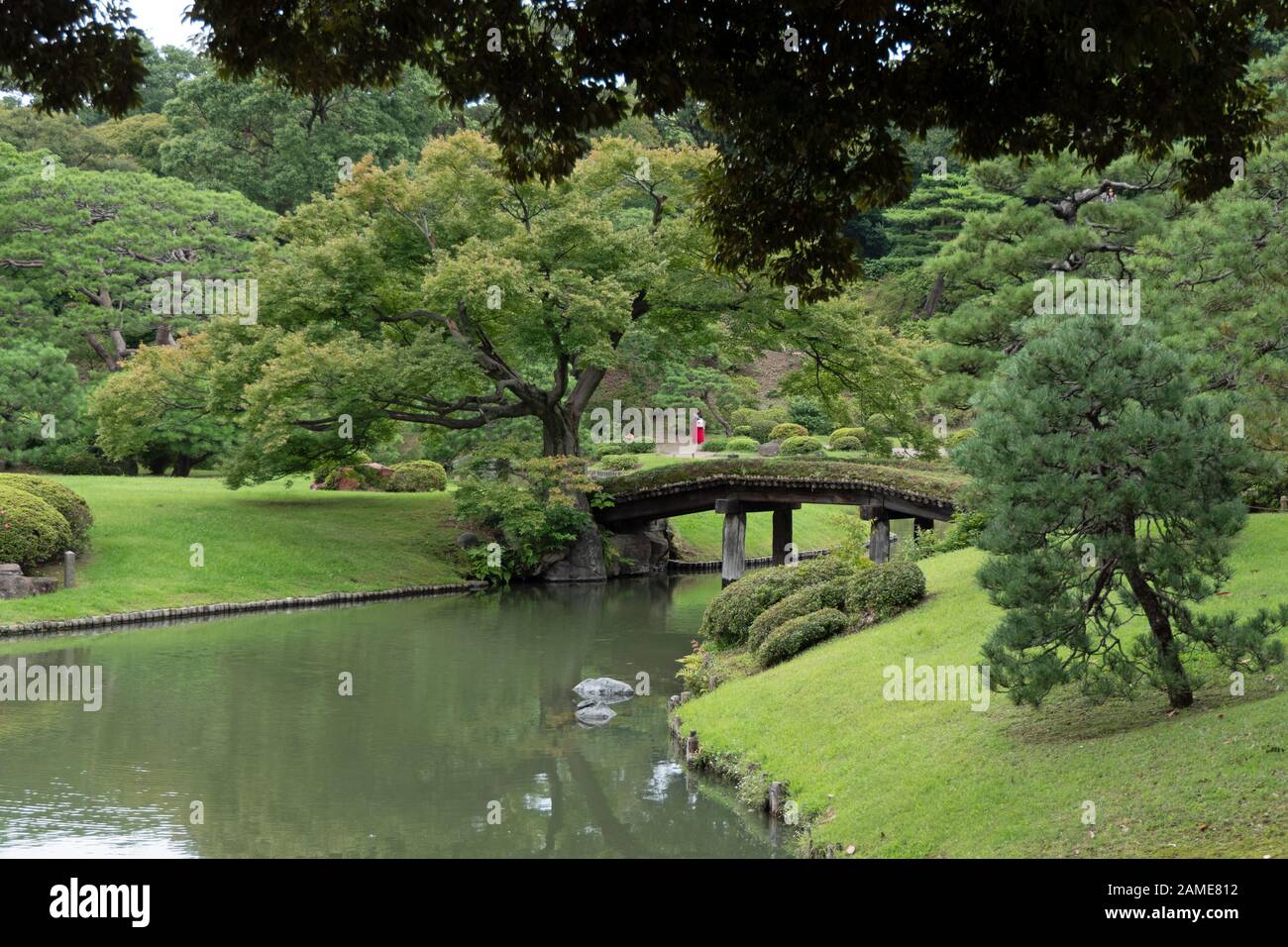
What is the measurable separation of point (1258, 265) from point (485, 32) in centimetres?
1104

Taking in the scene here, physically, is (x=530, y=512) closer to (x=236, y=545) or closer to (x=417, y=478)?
(x=236, y=545)

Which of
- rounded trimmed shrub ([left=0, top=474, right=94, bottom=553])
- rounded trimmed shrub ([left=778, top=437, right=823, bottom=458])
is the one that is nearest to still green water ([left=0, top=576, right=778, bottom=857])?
rounded trimmed shrub ([left=0, top=474, right=94, bottom=553])

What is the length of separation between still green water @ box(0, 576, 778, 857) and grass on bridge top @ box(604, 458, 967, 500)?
29.2ft

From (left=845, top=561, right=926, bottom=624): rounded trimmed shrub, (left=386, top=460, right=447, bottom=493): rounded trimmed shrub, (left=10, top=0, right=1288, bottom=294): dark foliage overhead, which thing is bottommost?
(left=845, top=561, right=926, bottom=624): rounded trimmed shrub

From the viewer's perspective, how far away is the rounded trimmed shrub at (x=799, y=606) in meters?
18.4

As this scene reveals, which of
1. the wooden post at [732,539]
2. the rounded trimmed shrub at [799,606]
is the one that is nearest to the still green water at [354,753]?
the rounded trimmed shrub at [799,606]

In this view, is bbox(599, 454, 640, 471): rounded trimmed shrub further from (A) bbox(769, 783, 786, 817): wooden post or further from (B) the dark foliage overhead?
(B) the dark foliage overhead

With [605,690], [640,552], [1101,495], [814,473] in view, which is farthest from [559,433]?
[1101,495]

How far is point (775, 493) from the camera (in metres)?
34.6

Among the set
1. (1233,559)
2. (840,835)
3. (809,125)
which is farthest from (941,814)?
(1233,559)

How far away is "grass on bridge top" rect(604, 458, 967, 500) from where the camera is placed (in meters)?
31.3

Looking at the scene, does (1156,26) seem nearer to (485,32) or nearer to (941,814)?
(485,32)

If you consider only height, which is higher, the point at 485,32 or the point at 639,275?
the point at 639,275
